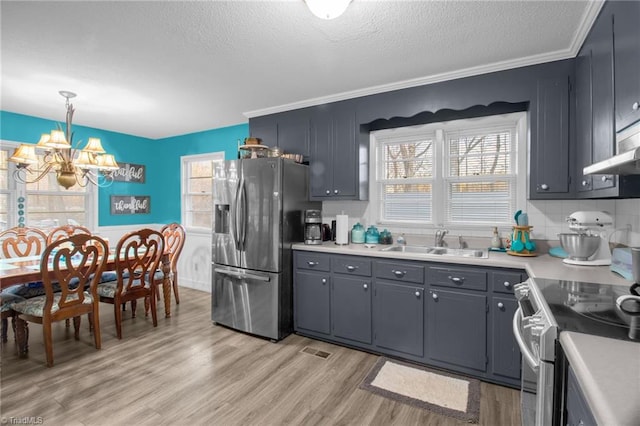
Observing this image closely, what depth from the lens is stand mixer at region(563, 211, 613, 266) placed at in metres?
2.07

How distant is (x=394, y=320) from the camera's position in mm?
2695

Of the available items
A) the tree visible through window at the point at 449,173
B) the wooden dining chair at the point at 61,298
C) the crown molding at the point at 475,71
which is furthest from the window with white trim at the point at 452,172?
the wooden dining chair at the point at 61,298

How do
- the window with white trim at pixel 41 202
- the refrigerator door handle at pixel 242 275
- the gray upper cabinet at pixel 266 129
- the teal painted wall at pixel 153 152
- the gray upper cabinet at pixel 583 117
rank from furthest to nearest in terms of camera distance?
the teal painted wall at pixel 153 152
the window with white trim at pixel 41 202
the gray upper cabinet at pixel 266 129
the refrigerator door handle at pixel 242 275
the gray upper cabinet at pixel 583 117

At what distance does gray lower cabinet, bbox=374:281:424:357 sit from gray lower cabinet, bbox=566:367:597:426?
1528 millimetres

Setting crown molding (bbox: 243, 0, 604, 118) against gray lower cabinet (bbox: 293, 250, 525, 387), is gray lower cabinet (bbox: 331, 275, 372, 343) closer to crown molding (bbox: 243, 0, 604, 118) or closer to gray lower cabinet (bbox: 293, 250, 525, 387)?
gray lower cabinet (bbox: 293, 250, 525, 387)

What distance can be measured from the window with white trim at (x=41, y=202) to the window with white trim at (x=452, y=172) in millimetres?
4311

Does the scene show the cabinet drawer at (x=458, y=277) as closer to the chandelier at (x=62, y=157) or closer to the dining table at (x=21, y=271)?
the dining table at (x=21, y=271)

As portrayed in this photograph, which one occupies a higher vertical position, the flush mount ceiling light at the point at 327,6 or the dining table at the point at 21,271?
the flush mount ceiling light at the point at 327,6

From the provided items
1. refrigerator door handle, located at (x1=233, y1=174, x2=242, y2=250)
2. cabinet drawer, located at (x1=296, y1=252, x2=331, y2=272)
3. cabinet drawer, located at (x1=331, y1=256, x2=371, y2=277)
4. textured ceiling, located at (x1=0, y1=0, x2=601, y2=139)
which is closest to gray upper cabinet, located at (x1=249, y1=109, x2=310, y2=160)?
textured ceiling, located at (x1=0, y1=0, x2=601, y2=139)

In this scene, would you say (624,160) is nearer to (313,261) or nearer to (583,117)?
(583,117)

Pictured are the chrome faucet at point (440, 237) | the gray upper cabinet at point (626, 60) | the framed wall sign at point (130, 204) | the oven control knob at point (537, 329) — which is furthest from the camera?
the framed wall sign at point (130, 204)

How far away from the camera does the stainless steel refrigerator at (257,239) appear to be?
3.10 m

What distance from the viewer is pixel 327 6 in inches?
67.0

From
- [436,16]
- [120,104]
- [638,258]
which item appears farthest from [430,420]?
[120,104]
